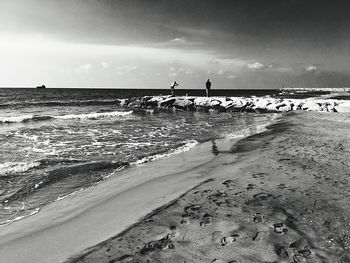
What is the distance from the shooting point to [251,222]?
170 inches

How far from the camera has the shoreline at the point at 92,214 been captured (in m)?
4.00

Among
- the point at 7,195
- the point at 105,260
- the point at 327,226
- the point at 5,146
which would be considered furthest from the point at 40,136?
the point at 327,226

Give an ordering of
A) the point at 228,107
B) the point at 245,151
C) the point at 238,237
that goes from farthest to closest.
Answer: the point at 228,107 < the point at 245,151 < the point at 238,237

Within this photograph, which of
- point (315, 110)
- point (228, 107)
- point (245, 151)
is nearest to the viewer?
point (245, 151)

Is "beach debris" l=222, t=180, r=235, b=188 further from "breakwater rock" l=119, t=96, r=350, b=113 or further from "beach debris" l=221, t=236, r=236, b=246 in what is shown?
"breakwater rock" l=119, t=96, r=350, b=113

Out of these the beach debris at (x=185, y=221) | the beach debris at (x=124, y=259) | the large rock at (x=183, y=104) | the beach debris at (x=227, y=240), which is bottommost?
the beach debris at (x=124, y=259)

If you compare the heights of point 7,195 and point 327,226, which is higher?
point 327,226

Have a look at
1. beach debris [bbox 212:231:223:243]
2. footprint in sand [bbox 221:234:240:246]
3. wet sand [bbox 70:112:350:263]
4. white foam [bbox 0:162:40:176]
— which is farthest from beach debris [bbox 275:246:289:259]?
white foam [bbox 0:162:40:176]

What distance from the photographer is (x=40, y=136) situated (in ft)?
50.9

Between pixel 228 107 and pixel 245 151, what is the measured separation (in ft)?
75.4

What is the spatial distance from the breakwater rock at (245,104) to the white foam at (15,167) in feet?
82.5

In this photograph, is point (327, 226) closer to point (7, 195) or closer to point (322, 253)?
point (322, 253)

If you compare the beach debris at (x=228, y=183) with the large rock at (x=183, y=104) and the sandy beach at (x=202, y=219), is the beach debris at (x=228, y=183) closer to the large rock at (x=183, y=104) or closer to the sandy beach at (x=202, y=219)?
the sandy beach at (x=202, y=219)

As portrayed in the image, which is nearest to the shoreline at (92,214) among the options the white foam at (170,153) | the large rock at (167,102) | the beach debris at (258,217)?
the white foam at (170,153)
